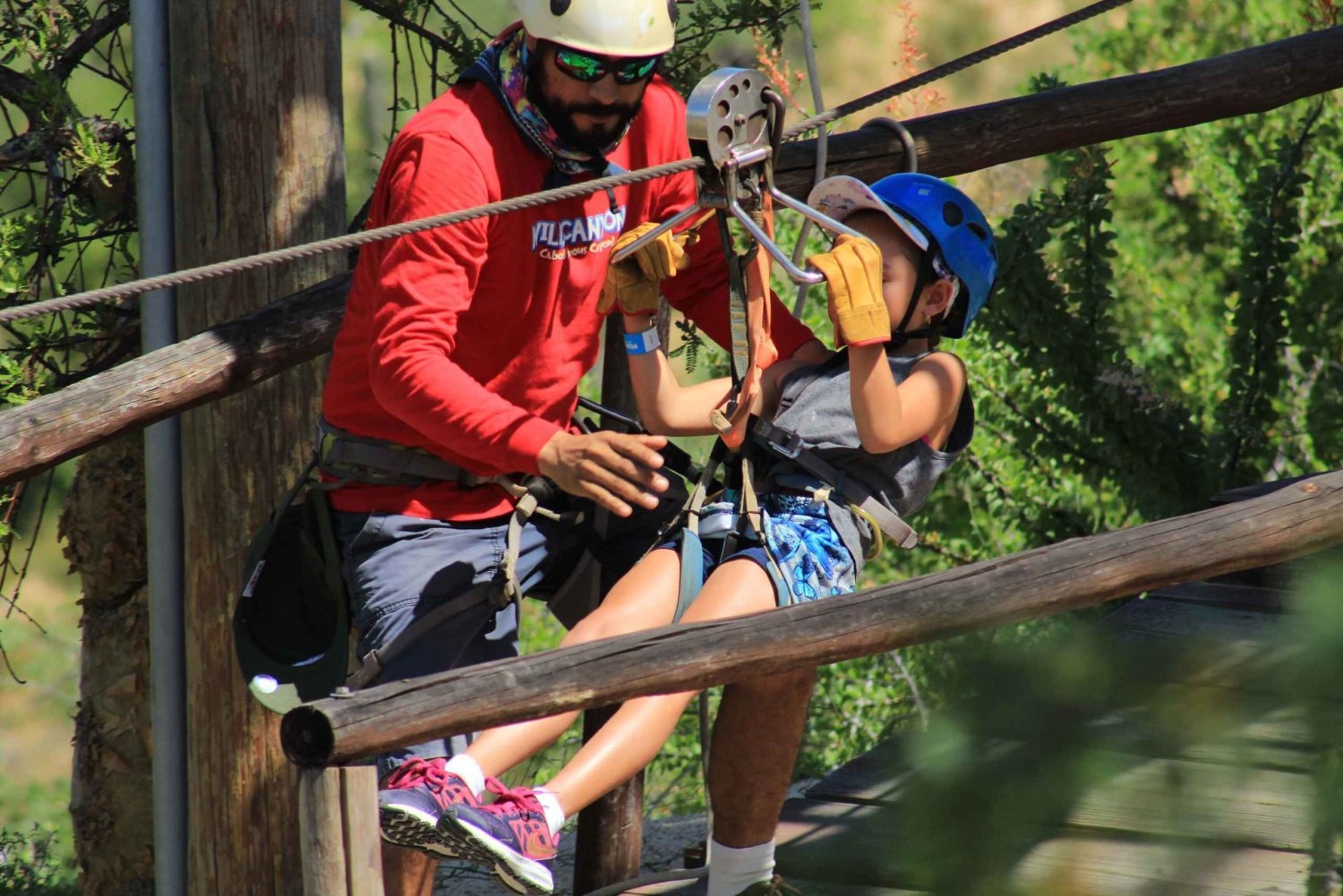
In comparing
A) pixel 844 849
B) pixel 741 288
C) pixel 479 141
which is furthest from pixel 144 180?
pixel 844 849

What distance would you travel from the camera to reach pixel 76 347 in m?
3.76

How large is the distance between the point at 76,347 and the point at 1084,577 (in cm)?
262

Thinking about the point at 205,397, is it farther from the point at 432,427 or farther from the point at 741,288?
the point at 741,288

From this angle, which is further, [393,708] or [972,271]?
[972,271]

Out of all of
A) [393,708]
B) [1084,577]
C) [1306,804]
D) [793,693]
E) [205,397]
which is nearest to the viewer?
[1306,804]

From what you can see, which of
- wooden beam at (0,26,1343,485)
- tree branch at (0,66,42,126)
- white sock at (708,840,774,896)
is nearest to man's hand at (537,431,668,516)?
white sock at (708,840,774,896)

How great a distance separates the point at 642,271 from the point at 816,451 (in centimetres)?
43

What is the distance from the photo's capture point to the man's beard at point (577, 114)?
2.51 meters

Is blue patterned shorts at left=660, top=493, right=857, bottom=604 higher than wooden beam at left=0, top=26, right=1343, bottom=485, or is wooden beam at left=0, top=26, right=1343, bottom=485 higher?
wooden beam at left=0, top=26, right=1343, bottom=485

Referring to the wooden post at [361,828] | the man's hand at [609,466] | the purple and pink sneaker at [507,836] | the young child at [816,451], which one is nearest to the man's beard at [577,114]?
the young child at [816,451]

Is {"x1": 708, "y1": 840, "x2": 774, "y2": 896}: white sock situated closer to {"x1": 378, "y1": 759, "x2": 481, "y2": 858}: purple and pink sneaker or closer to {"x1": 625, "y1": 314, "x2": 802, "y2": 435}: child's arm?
{"x1": 378, "y1": 759, "x2": 481, "y2": 858}: purple and pink sneaker

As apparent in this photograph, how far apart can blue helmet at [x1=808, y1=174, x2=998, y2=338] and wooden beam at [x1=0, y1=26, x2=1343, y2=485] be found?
0.59 m

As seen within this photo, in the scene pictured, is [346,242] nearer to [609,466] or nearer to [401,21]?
[609,466]

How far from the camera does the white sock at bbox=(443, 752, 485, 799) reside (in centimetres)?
228
